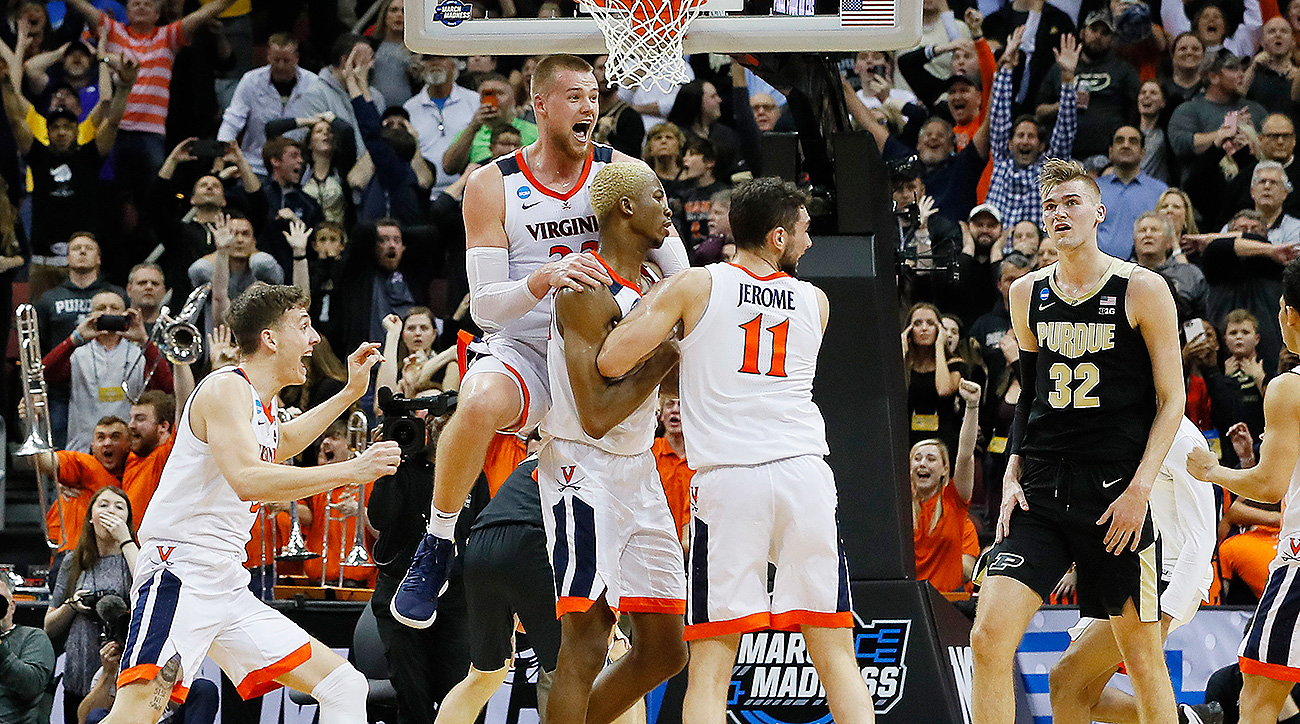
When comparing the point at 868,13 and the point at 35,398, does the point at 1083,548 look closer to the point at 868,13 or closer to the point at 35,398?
the point at 868,13

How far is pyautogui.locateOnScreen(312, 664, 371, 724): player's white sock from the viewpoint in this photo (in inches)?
234

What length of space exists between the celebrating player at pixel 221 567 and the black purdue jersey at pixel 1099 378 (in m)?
2.59

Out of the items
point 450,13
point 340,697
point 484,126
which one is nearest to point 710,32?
point 450,13

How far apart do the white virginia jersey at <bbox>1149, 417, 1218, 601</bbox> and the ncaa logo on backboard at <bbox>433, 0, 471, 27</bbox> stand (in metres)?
3.63

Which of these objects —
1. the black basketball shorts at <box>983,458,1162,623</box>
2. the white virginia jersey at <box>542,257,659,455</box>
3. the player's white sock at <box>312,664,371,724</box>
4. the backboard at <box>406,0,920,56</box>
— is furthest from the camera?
the backboard at <box>406,0,920,56</box>

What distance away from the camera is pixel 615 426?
5.44 m

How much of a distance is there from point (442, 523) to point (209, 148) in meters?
7.12

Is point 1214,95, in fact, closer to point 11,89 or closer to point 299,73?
point 299,73

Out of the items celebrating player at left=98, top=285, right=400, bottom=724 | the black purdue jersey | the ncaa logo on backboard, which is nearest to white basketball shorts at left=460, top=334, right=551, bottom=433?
celebrating player at left=98, top=285, right=400, bottom=724

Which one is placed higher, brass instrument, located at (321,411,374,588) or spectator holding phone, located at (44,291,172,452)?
spectator holding phone, located at (44,291,172,452)

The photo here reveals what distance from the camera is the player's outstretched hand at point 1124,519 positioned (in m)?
5.66

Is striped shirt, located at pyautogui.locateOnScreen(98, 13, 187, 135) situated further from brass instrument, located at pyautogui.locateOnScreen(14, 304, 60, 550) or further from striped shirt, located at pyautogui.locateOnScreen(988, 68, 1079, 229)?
striped shirt, located at pyautogui.locateOnScreen(988, 68, 1079, 229)

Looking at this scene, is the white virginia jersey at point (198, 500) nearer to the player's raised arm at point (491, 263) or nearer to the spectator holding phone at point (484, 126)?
the player's raised arm at point (491, 263)

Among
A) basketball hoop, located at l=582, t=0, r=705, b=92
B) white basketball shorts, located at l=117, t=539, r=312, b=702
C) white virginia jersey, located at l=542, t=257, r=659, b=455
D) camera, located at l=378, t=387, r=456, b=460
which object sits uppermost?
basketball hoop, located at l=582, t=0, r=705, b=92
